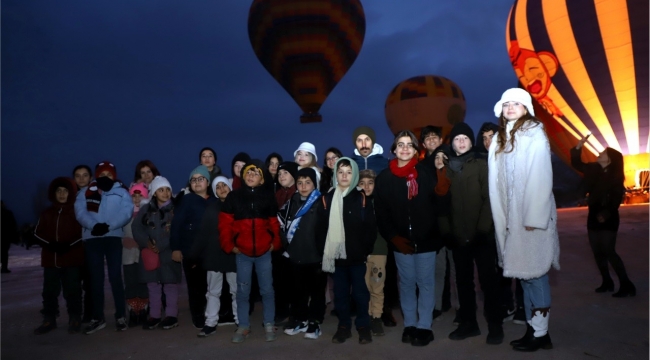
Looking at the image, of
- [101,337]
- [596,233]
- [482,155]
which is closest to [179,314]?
A: [101,337]

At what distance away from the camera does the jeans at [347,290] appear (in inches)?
187

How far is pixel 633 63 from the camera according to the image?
1838 centimetres

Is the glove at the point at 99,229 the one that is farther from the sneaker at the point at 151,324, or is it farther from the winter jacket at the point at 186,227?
the sneaker at the point at 151,324

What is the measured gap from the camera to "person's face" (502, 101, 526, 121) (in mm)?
4148

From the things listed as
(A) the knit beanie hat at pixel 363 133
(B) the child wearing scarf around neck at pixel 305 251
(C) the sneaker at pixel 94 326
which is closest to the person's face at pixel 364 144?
(A) the knit beanie hat at pixel 363 133

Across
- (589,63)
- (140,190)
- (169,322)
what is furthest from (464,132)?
(589,63)

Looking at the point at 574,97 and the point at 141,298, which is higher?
the point at 574,97

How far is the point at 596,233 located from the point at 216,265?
14.4ft

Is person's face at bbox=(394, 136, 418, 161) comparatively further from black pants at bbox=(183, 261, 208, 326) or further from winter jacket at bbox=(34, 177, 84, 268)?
winter jacket at bbox=(34, 177, 84, 268)

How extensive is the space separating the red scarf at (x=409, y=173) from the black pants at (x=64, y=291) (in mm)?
3686

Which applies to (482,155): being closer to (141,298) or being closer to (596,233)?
(596,233)

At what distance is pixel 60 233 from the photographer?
5.66 m

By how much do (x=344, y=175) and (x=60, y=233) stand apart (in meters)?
3.25

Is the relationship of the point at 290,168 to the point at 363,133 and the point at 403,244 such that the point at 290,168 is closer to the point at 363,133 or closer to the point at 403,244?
the point at 363,133
